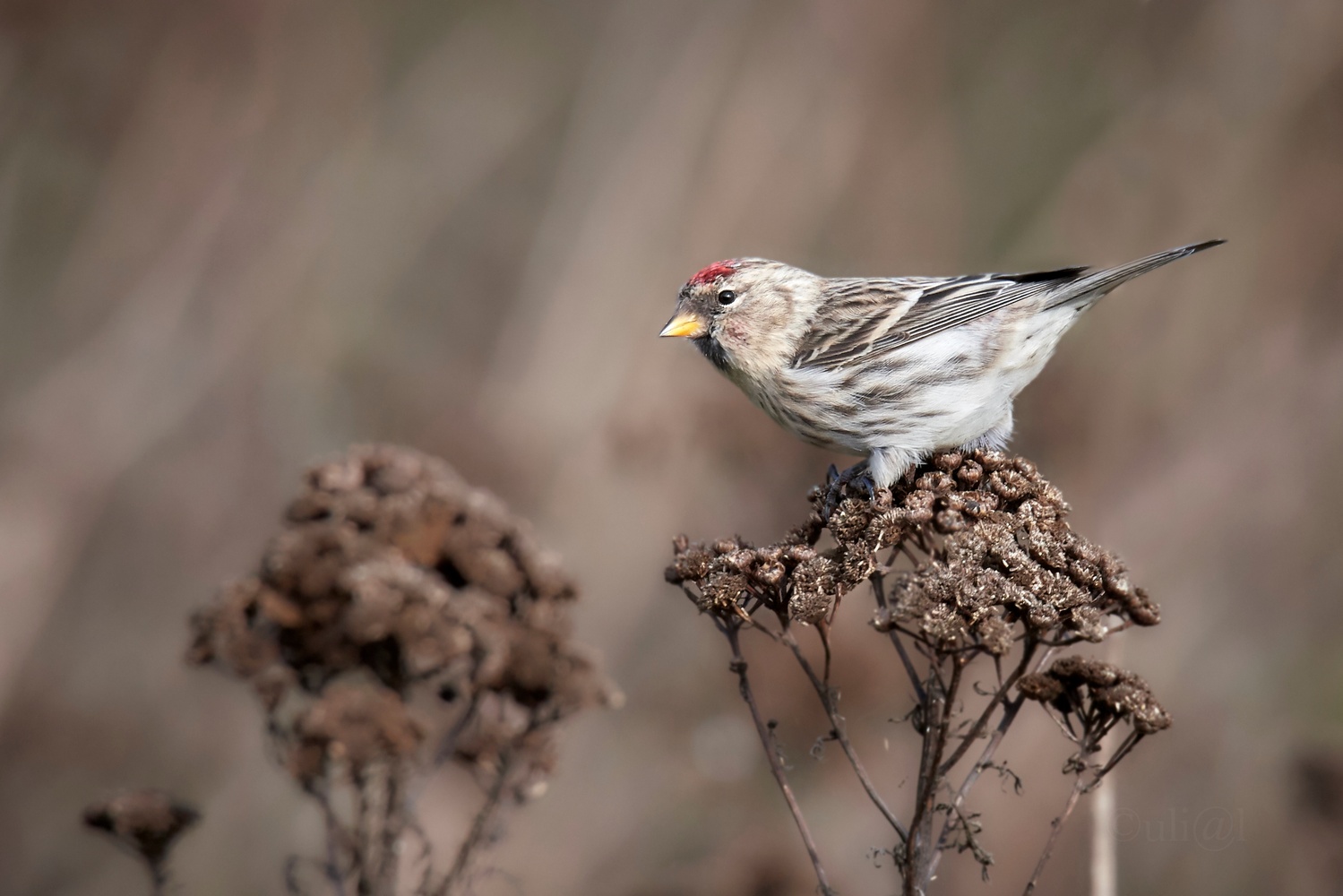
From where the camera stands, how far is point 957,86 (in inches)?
249

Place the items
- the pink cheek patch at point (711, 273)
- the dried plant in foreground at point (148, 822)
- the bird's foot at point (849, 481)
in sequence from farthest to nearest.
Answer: the pink cheek patch at point (711, 273)
the bird's foot at point (849, 481)
the dried plant in foreground at point (148, 822)

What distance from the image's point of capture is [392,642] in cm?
181

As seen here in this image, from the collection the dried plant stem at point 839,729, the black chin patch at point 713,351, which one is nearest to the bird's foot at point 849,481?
the black chin patch at point 713,351

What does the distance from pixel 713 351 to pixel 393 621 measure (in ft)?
9.58

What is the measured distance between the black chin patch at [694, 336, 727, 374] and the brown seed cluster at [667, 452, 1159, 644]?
1707mm

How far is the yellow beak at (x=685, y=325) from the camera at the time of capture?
4.41 meters

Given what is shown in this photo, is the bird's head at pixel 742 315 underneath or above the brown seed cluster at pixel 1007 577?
above

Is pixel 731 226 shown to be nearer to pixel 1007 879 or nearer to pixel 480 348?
pixel 480 348

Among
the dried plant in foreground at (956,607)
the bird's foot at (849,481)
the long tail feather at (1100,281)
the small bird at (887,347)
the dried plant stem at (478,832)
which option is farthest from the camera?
the small bird at (887,347)

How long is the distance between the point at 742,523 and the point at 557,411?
1162 mm

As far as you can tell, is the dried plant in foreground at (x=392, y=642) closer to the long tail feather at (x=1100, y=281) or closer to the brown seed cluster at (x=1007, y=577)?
the brown seed cluster at (x=1007, y=577)

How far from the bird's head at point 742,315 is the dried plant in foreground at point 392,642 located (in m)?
2.45

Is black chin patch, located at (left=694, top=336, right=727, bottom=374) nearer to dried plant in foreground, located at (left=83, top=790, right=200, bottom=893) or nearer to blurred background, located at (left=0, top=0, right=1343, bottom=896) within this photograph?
blurred background, located at (left=0, top=0, right=1343, bottom=896)

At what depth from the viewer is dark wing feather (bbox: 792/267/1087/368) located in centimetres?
422
